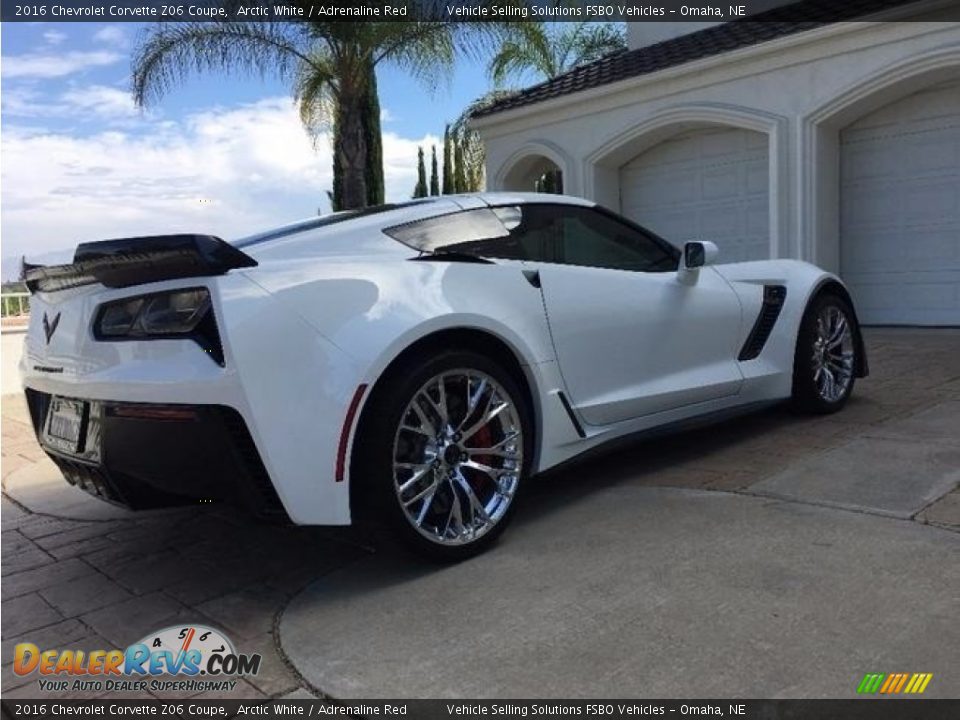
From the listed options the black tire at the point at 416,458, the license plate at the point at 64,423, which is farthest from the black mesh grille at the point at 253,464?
the license plate at the point at 64,423

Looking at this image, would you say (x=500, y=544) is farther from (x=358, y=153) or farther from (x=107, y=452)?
(x=358, y=153)

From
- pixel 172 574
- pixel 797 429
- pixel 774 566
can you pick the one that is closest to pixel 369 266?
pixel 172 574

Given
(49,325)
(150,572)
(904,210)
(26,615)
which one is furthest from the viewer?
(904,210)

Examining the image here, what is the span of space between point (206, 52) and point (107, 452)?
9.45 metres

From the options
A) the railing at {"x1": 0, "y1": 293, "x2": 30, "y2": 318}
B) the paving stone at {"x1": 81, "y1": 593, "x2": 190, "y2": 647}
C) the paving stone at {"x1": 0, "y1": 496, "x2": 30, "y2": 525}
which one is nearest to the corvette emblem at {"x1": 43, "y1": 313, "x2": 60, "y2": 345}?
the paving stone at {"x1": 81, "y1": 593, "x2": 190, "y2": 647}

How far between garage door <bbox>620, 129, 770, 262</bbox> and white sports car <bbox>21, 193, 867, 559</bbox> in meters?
7.23

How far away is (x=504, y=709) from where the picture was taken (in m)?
2.23

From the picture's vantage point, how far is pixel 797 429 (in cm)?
496

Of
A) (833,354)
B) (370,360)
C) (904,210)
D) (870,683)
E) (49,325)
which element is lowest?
(870,683)

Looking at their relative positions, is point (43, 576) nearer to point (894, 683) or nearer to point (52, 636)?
point (52, 636)

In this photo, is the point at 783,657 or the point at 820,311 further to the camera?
the point at 820,311

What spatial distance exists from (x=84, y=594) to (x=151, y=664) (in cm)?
82

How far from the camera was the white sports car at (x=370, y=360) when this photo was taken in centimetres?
275

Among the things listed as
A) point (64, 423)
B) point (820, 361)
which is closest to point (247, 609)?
point (64, 423)
